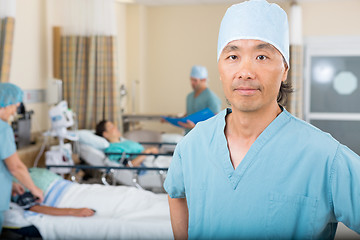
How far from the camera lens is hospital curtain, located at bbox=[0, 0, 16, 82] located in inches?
109

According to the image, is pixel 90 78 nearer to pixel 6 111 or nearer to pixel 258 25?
pixel 6 111

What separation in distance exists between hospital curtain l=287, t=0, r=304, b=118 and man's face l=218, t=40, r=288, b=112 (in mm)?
4189

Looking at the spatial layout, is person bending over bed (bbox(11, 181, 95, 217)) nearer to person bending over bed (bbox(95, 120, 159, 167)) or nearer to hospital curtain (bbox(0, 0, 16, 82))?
hospital curtain (bbox(0, 0, 16, 82))

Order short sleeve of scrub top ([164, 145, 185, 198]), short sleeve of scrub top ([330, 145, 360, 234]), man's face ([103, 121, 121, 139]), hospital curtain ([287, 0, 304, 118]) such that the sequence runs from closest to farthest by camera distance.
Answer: short sleeve of scrub top ([330, 145, 360, 234]), short sleeve of scrub top ([164, 145, 185, 198]), man's face ([103, 121, 121, 139]), hospital curtain ([287, 0, 304, 118])

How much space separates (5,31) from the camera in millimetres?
2777

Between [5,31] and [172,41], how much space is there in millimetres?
3105

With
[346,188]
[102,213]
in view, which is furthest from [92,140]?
[346,188]

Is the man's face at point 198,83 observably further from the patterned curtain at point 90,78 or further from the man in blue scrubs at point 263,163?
the man in blue scrubs at point 263,163

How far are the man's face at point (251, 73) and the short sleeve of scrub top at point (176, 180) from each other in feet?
0.76

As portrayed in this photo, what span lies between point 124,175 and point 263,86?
8.54 feet

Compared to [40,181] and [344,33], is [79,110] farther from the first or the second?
[344,33]

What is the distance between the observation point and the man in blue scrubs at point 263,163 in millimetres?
820

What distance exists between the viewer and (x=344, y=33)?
520cm

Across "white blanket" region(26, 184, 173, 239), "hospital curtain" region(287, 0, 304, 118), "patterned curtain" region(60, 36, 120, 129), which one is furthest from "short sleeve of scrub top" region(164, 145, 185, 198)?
"hospital curtain" region(287, 0, 304, 118)
